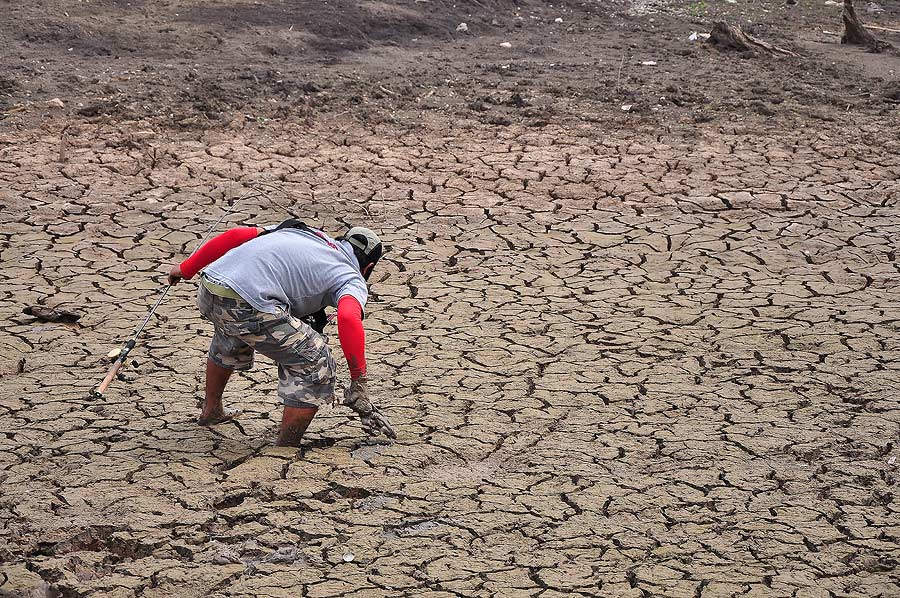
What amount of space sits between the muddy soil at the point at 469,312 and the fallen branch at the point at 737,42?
387mm

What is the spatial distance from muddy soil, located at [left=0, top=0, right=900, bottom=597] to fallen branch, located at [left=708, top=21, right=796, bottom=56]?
0.39 m

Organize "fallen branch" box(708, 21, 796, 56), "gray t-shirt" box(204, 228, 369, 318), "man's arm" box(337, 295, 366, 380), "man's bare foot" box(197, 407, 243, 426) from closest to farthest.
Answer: "man's arm" box(337, 295, 366, 380), "gray t-shirt" box(204, 228, 369, 318), "man's bare foot" box(197, 407, 243, 426), "fallen branch" box(708, 21, 796, 56)

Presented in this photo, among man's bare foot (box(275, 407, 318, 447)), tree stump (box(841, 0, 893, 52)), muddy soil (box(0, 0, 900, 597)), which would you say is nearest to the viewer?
muddy soil (box(0, 0, 900, 597))

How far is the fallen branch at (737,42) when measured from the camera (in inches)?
496

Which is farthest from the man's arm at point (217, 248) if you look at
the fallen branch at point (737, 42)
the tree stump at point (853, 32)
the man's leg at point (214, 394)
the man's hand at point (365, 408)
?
the tree stump at point (853, 32)

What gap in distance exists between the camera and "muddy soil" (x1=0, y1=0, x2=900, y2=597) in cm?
408

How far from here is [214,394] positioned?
16.1 ft

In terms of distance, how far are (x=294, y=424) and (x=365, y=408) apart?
0.35 m

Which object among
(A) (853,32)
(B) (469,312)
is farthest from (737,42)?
(B) (469,312)

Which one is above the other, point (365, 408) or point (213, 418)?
point (365, 408)

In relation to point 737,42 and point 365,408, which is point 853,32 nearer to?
point 737,42

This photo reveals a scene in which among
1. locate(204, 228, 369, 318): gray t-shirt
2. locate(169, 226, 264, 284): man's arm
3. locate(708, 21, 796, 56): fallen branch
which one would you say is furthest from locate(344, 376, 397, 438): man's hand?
locate(708, 21, 796, 56): fallen branch

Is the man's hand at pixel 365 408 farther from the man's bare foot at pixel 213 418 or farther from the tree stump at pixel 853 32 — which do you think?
the tree stump at pixel 853 32

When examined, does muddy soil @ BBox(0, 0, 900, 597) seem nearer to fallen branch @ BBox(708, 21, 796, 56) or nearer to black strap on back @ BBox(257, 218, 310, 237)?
fallen branch @ BBox(708, 21, 796, 56)
